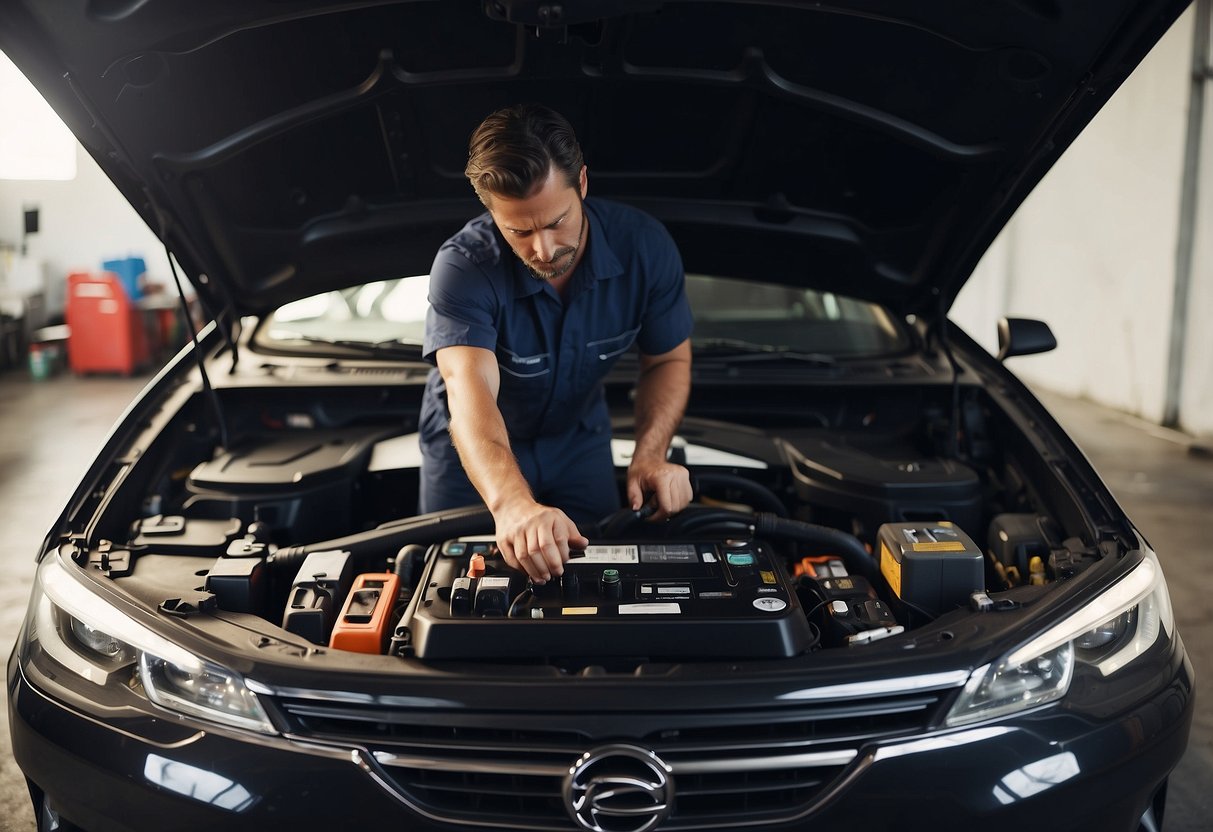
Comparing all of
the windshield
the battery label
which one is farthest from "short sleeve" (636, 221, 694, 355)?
the battery label

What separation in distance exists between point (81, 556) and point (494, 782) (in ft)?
2.53

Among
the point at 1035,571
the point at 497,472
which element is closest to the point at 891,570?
the point at 1035,571

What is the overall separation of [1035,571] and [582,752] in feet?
2.86

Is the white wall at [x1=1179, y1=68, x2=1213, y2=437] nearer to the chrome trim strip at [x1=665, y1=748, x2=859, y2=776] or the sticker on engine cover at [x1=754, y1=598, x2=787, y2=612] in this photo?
the sticker on engine cover at [x1=754, y1=598, x2=787, y2=612]

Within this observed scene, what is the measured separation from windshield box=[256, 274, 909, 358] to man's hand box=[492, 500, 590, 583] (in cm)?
109

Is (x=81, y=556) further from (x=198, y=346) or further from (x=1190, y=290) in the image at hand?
(x=1190, y=290)

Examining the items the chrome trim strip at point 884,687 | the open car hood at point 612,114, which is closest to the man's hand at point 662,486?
the chrome trim strip at point 884,687

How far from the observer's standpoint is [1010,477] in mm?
2182

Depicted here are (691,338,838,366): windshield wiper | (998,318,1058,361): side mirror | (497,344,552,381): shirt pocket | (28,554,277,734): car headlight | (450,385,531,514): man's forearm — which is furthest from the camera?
(691,338,838,366): windshield wiper

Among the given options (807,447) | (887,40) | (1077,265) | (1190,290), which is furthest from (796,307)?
(1077,265)

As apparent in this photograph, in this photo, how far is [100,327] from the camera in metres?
7.49

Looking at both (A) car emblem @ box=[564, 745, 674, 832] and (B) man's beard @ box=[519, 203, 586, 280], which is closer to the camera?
(A) car emblem @ box=[564, 745, 674, 832]

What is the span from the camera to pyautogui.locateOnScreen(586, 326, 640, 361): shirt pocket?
2031 mm

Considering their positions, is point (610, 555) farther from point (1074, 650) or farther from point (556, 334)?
point (1074, 650)
